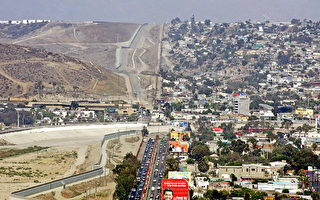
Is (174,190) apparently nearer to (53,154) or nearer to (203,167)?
(203,167)

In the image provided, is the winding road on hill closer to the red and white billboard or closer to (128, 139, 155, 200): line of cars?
(128, 139, 155, 200): line of cars

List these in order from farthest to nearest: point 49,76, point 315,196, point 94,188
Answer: point 49,76, point 94,188, point 315,196

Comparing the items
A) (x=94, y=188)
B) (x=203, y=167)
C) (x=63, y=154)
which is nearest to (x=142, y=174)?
(x=203, y=167)

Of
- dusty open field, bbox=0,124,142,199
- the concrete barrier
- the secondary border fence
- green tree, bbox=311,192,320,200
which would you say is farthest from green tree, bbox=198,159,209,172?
green tree, bbox=311,192,320,200

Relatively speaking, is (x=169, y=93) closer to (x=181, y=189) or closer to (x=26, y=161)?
(x=26, y=161)

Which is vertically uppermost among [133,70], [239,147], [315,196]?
[133,70]

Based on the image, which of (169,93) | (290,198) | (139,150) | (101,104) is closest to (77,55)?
(169,93)
